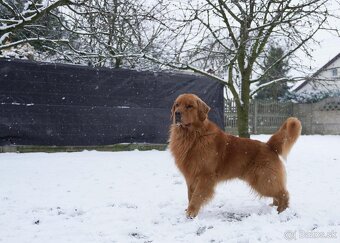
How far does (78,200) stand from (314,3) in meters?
7.13

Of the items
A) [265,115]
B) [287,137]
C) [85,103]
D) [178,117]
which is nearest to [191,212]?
[178,117]

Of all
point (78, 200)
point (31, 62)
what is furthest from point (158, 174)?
point (31, 62)

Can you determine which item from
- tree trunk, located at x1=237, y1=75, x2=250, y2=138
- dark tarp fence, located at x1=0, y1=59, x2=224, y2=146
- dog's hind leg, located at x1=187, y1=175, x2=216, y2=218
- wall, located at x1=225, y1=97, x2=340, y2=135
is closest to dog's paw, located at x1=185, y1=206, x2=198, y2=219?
dog's hind leg, located at x1=187, y1=175, x2=216, y2=218

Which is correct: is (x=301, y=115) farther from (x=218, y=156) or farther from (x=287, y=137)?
(x=218, y=156)

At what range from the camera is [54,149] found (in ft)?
29.1

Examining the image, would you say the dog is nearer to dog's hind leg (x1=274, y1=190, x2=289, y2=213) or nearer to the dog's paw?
dog's hind leg (x1=274, y1=190, x2=289, y2=213)

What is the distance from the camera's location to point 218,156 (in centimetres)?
439

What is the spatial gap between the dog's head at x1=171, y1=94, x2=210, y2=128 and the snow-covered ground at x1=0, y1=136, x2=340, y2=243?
1.06 meters

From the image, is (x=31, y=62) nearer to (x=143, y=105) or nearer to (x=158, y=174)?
(x=143, y=105)

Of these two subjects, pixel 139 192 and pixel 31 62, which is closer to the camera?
pixel 139 192

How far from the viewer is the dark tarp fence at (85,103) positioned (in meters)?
8.27

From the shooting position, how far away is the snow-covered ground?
3434mm

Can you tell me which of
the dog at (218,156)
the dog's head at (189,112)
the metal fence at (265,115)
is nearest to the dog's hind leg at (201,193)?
the dog at (218,156)

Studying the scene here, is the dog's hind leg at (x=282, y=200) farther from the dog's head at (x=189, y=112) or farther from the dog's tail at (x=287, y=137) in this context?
the dog's head at (x=189, y=112)
